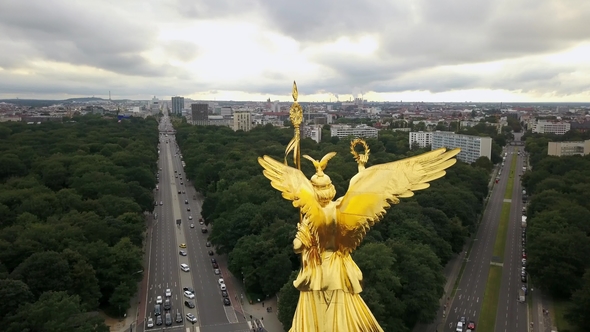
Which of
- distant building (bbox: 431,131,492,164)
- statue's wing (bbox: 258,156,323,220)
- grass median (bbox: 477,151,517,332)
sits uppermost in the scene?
statue's wing (bbox: 258,156,323,220)

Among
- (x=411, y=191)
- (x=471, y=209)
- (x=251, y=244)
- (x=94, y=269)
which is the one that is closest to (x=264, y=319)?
(x=251, y=244)

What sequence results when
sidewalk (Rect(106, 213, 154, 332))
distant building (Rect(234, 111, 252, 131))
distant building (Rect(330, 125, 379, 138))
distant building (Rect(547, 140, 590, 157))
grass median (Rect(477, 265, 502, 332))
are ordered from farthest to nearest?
distant building (Rect(234, 111, 252, 131)), distant building (Rect(330, 125, 379, 138)), distant building (Rect(547, 140, 590, 157)), grass median (Rect(477, 265, 502, 332)), sidewalk (Rect(106, 213, 154, 332))

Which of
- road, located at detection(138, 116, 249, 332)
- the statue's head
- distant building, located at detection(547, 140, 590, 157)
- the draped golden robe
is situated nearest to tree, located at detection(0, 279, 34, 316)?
road, located at detection(138, 116, 249, 332)

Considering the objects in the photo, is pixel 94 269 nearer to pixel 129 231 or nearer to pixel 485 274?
pixel 129 231

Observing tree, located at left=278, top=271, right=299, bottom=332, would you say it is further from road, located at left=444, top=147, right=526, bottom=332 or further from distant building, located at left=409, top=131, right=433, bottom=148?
distant building, located at left=409, top=131, right=433, bottom=148

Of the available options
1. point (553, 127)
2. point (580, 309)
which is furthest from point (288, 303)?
A: point (553, 127)

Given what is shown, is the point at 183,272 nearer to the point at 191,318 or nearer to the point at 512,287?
the point at 191,318

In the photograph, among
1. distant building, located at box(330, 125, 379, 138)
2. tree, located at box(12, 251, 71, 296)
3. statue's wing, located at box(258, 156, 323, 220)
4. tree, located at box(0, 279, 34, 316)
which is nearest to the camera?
statue's wing, located at box(258, 156, 323, 220)
